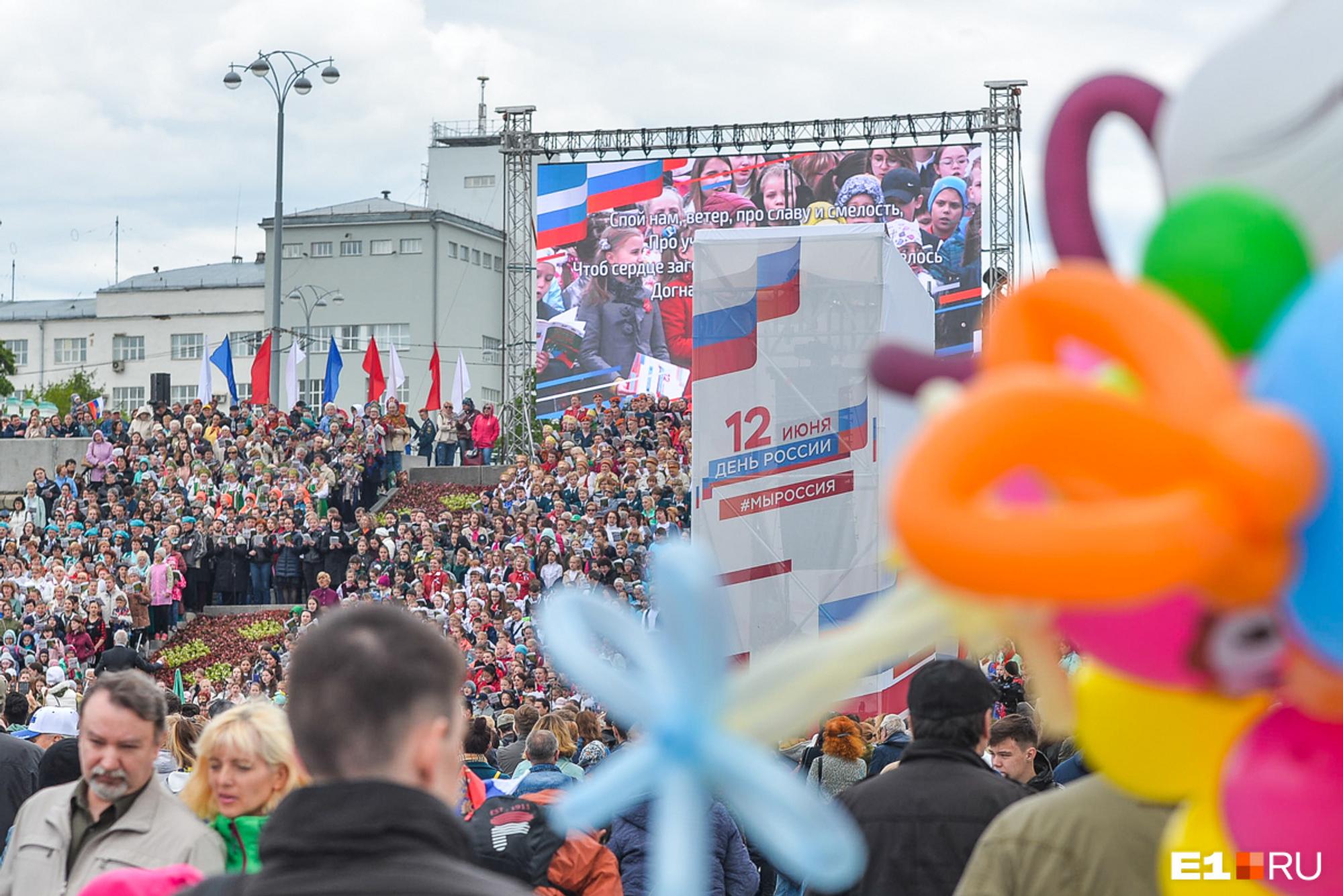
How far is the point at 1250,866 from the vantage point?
234cm

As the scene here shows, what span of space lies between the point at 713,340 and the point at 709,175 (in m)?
27.8

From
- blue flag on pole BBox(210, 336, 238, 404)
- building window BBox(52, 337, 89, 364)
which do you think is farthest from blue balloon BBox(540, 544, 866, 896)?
building window BBox(52, 337, 89, 364)

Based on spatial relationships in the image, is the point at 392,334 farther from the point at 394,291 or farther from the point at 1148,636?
the point at 1148,636

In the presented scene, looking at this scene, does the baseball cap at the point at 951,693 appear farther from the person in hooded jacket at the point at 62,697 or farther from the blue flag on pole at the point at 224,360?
the blue flag on pole at the point at 224,360

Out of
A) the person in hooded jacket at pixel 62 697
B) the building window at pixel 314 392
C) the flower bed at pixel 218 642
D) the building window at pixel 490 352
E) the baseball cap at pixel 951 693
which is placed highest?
the building window at pixel 490 352

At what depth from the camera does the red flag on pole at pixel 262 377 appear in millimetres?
32500

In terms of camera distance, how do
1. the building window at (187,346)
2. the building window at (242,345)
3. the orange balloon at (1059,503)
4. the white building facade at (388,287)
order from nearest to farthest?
the orange balloon at (1059,503)
the white building facade at (388,287)
the building window at (242,345)
the building window at (187,346)

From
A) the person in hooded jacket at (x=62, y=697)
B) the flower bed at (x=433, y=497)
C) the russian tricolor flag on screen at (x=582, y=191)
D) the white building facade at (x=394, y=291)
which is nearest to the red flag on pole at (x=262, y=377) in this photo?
the flower bed at (x=433, y=497)

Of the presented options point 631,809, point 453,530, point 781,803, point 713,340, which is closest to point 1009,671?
point 713,340

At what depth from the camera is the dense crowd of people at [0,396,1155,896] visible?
2.45 m

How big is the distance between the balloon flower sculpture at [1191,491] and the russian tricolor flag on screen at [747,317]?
9817 millimetres

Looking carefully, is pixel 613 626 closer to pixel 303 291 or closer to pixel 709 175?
pixel 709 175

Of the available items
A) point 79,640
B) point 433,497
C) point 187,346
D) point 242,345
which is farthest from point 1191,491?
point 187,346

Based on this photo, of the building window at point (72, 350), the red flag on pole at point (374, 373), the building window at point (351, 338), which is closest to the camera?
the red flag on pole at point (374, 373)
